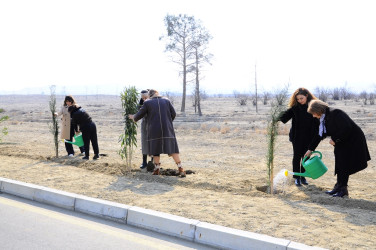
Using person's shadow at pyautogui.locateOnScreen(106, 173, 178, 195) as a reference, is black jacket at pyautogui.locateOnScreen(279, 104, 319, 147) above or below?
above

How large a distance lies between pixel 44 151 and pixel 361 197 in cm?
836

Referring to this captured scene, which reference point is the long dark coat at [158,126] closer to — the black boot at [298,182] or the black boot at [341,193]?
the black boot at [298,182]

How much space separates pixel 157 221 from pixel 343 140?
3100 mm

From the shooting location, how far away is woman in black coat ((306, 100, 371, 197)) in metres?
5.94

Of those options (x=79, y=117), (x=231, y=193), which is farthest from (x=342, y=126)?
(x=79, y=117)

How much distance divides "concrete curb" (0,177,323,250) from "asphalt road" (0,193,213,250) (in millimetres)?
97

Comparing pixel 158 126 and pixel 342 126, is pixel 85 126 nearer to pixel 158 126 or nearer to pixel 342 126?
pixel 158 126

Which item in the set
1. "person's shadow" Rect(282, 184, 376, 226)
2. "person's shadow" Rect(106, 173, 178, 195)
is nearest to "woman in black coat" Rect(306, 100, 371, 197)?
"person's shadow" Rect(282, 184, 376, 226)

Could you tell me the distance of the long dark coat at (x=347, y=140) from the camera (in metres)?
5.93

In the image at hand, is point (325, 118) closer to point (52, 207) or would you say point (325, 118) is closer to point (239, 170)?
point (239, 170)

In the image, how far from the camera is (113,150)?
40.1 ft

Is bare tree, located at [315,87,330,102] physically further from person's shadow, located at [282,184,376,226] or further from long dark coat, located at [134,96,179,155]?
person's shadow, located at [282,184,376,226]

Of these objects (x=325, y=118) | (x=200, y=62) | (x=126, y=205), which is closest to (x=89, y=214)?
(x=126, y=205)

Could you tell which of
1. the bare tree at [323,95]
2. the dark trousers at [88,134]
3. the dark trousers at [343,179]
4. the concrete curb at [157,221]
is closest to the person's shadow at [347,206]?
the dark trousers at [343,179]
